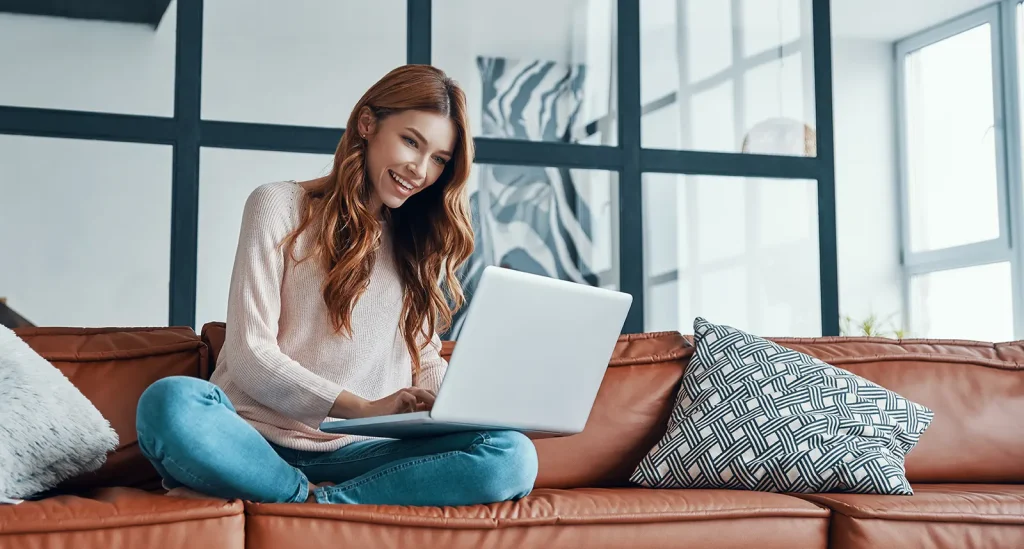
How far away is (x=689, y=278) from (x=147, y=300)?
1662mm

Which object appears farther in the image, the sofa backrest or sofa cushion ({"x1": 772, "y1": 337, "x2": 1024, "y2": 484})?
sofa cushion ({"x1": 772, "y1": 337, "x2": 1024, "y2": 484})

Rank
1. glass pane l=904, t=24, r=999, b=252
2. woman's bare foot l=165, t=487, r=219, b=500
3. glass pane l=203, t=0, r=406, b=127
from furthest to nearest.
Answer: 1. glass pane l=904, t=24, r=999, b=252
2. glass pane l=203, t=0, r=406, b=127
3. woman's bare foot l=165, t=487, r=219, b=500

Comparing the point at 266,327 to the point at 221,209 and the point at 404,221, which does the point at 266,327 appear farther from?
the point at 221,209

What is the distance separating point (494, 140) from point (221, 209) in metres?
0.85

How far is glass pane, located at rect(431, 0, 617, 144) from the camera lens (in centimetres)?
316

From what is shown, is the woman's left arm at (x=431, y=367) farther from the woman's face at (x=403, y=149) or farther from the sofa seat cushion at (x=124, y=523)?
the sofa seat cushion at (x=124, y=523)

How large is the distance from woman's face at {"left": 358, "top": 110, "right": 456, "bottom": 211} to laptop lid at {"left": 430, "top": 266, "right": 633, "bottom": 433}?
537 millimetres

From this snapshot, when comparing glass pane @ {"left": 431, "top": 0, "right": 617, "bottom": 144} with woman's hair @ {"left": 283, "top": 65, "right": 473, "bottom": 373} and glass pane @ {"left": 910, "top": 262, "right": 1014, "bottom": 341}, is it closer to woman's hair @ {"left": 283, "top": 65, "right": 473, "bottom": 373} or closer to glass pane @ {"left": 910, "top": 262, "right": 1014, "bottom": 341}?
woman's hair @ {"left": 283, "top": 65, "right": 473, "bottom": 373}

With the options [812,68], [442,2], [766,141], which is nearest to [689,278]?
[766,141]

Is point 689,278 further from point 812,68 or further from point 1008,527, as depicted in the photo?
point 1008,527

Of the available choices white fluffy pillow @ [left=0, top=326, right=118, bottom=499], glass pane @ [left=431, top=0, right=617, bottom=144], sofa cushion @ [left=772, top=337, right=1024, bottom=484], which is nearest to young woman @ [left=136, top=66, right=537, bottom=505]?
white fluffy pillow @ [left=0, top=326, right=118, bottom=499]

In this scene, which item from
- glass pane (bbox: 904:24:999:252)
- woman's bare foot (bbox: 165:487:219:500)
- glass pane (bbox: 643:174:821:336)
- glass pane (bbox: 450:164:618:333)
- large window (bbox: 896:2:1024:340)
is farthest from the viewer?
glass pane (bbox: 904:24:999:252)

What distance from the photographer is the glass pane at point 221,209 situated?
2.85 meters

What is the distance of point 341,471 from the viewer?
178cm
